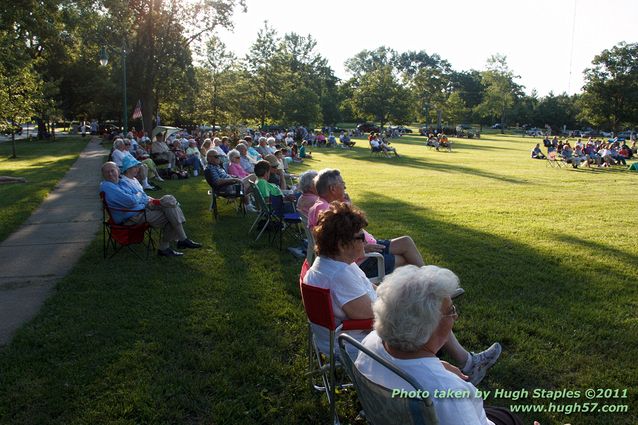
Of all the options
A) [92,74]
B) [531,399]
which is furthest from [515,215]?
[92,74]

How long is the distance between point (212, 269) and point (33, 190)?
30.1 feet

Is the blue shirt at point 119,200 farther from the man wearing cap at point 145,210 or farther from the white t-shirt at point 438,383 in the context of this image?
the white t-shirt at point 438,383

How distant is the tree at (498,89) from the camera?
76688mm

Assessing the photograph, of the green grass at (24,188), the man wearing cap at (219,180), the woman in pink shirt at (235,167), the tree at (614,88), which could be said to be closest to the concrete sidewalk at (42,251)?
the green grass at (24,188)

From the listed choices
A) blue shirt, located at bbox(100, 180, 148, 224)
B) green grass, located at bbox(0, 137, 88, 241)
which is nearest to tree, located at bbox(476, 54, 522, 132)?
green grass, located at bbox(0, 137, 88, 241)

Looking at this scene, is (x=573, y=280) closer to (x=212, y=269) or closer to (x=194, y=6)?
(x=212, y=269)

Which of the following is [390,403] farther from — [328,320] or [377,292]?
[328,320]

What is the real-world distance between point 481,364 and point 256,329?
2.03 metres

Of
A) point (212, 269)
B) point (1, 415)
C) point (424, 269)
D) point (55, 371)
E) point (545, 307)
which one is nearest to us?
point (424, 269)

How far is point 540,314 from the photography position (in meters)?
4.79

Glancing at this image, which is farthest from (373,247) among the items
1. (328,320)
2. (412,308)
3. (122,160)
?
(122,160)

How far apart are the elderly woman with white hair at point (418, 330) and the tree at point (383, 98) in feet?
194

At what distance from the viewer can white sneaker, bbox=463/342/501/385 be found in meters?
3.38

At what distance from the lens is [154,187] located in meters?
13.6
